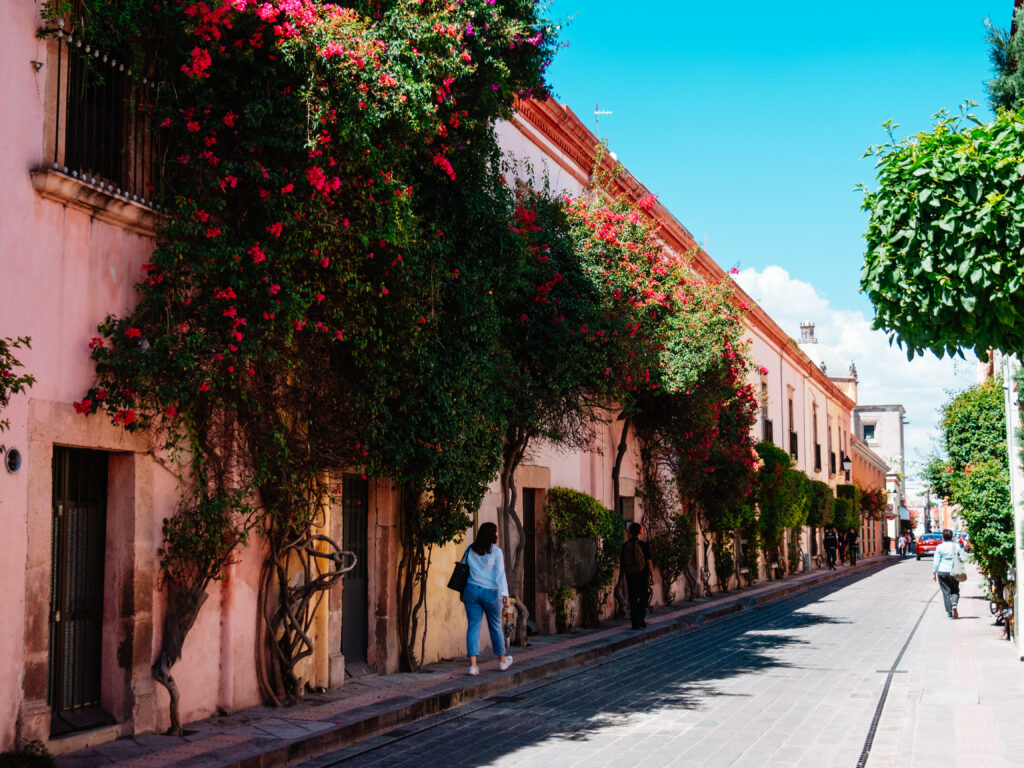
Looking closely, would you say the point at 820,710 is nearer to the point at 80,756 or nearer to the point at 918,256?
the point at 918,256

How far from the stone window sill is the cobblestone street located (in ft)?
14.3

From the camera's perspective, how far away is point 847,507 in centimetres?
4909

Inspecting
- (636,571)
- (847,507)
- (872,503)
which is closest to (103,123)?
(636,571)

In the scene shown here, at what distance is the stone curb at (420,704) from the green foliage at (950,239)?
16.9 ft

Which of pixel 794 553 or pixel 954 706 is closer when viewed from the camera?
pixel 954 706

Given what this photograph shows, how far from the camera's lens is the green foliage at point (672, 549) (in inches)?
880

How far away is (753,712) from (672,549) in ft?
42.0

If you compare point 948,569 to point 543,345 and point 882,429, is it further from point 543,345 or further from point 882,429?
point 882,429

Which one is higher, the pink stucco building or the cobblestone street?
the pink stucco building

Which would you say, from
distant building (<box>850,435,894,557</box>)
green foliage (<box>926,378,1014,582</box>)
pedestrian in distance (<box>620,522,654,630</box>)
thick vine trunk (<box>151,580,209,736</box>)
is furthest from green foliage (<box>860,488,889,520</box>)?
thick vine trunk (<box>151,580,209,736</box>)

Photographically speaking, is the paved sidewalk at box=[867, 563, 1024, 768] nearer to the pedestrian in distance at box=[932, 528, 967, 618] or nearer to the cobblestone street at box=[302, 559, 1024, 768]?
the cobblestone street at box=[302, 559, 1024, 768]

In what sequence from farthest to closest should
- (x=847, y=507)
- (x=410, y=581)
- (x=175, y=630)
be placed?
(x=847, y=507) → (x=410, y=581) → (x=175, y=630)

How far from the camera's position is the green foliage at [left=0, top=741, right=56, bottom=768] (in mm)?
6699

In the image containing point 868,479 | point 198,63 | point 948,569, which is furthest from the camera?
point 868,479
